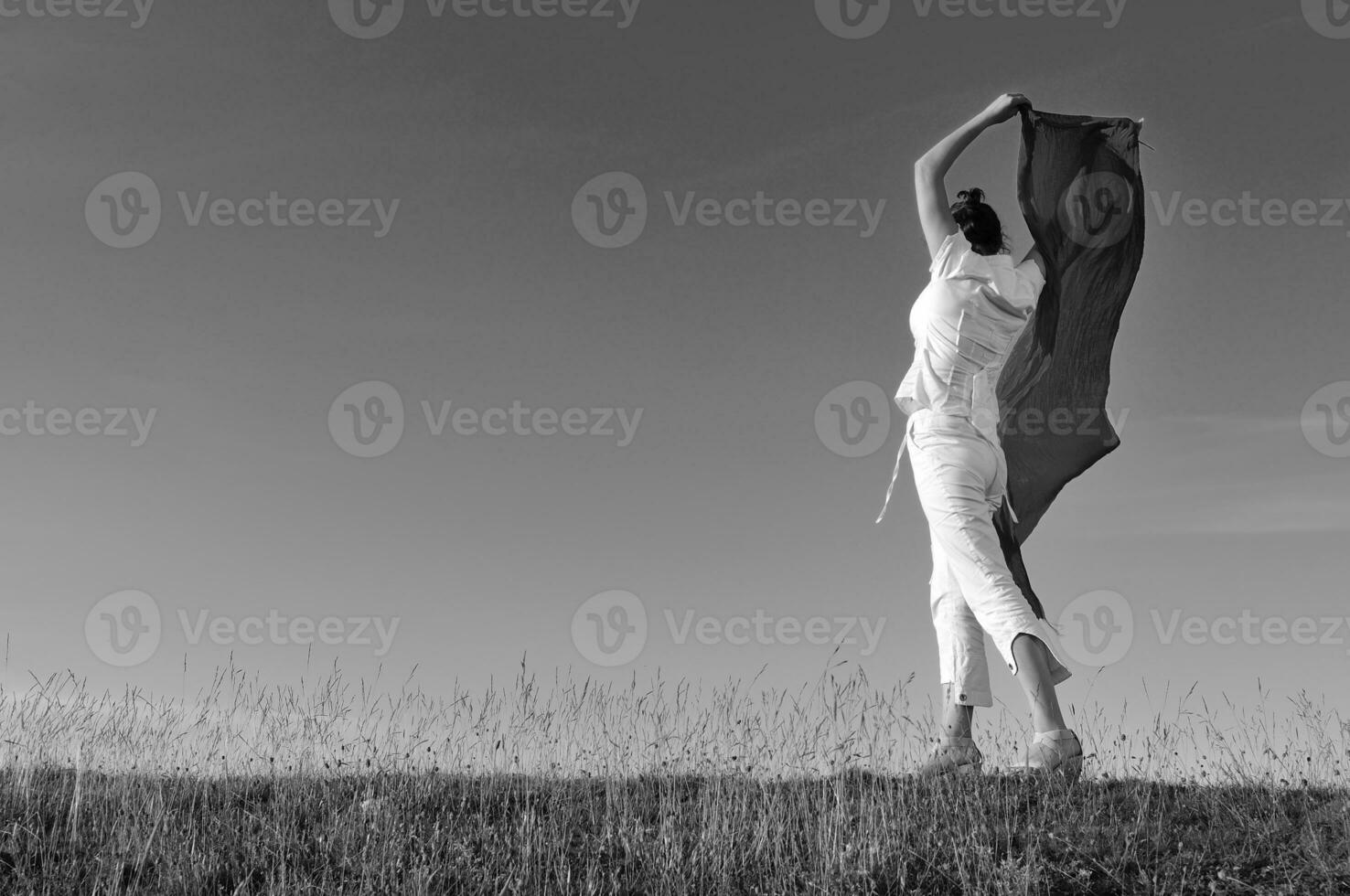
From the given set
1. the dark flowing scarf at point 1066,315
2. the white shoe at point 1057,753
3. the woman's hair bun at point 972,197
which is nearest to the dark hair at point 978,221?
the woman's hair bun at point 972,197

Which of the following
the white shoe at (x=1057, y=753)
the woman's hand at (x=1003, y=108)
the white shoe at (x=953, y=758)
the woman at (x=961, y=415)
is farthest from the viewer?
the woman's hand at (x=1003, y=108)

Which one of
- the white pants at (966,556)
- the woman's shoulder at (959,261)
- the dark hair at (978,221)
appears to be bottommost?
the white pants at (966,556)

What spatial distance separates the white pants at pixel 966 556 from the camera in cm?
696

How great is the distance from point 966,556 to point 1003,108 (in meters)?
2.91

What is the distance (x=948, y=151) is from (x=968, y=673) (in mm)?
3234

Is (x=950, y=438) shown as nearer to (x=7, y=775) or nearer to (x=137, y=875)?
(x=137, y=875)

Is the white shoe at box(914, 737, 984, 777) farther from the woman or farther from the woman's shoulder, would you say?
the woman's shoulder

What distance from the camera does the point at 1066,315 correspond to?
8352 mm

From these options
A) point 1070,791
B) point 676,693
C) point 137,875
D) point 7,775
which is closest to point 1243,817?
point 1070,791

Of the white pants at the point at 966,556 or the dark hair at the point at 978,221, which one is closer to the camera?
the white pants at the point at 966,556

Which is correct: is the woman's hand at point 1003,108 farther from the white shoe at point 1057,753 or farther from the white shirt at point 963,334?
the white shoe at point 1057,753

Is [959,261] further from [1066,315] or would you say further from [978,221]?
[1066,315]

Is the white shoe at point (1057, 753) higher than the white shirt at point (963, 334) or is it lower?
lower

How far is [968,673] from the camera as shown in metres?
7.29
